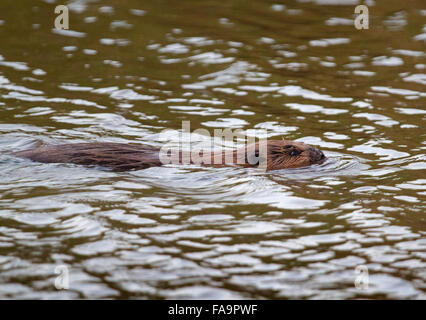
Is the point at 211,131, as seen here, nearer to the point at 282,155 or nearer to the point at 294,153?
the point at 282,155

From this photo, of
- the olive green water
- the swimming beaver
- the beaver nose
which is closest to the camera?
the olive green water

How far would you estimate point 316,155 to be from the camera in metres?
9.16

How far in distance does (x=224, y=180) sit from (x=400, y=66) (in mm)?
5297

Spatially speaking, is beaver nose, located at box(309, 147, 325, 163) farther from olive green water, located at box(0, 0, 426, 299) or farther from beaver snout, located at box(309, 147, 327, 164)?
olive green water, located at box(0, 0, 426, 299)

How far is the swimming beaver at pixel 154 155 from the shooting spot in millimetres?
8852

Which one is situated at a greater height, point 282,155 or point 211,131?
point 211,131


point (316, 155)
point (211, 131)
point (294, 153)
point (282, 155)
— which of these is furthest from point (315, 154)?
point (211, 131)

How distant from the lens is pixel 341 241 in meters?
6.97

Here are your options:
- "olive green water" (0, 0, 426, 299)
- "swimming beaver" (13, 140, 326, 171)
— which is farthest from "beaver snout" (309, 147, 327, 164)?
"olive green water" (0, 0, 426, 299)

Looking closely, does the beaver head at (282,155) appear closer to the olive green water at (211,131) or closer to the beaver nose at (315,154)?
the beaver nose at (315,154)

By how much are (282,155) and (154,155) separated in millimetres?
1557

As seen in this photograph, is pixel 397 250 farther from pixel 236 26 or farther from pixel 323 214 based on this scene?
pixel 236 26

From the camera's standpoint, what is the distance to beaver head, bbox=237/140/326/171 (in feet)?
30.0

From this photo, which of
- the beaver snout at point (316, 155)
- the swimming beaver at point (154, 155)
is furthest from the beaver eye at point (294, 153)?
the beaver snout at point (316, 155)
